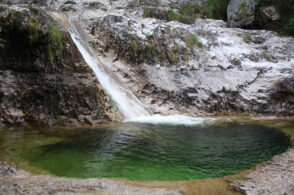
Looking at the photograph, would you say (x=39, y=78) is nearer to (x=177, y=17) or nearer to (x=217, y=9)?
(x=177, y=17)

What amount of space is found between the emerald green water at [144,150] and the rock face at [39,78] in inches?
38.6

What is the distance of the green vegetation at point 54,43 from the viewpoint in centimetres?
1096

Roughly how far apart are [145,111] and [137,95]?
3.29 ft

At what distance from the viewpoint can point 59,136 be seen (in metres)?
9.03

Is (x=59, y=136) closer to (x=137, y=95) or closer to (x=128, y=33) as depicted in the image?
(x=137, y=95)

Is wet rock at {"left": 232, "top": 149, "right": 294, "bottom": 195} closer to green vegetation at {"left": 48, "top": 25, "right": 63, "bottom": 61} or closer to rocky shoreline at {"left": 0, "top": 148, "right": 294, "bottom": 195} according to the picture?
rocky shoreline at {"left": 0, "top": 148, "right": 294, "bottom": 195}

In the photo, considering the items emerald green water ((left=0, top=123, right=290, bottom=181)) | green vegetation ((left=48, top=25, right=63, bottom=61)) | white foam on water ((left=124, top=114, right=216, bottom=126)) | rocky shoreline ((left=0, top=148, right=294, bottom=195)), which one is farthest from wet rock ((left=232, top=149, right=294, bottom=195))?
green vegetation ((left=48, top=25, right=63, bottom=61))

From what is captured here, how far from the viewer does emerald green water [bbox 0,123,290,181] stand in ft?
20.7

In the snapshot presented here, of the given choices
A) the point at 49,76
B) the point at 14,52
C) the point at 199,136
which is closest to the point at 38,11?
the point at 14,52

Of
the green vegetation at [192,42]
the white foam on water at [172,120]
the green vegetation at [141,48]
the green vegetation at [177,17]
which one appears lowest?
the white foam on water at [172,120]

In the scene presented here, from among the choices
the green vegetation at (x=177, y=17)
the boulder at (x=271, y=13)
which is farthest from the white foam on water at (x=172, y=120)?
the boulder at (x=271, y=13)

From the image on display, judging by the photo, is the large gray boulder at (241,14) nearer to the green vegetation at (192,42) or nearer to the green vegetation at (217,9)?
the green vegetation at (217,9)

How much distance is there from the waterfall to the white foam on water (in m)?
0.40

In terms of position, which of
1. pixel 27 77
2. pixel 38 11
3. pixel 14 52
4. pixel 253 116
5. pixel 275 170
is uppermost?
pixel 38 11
